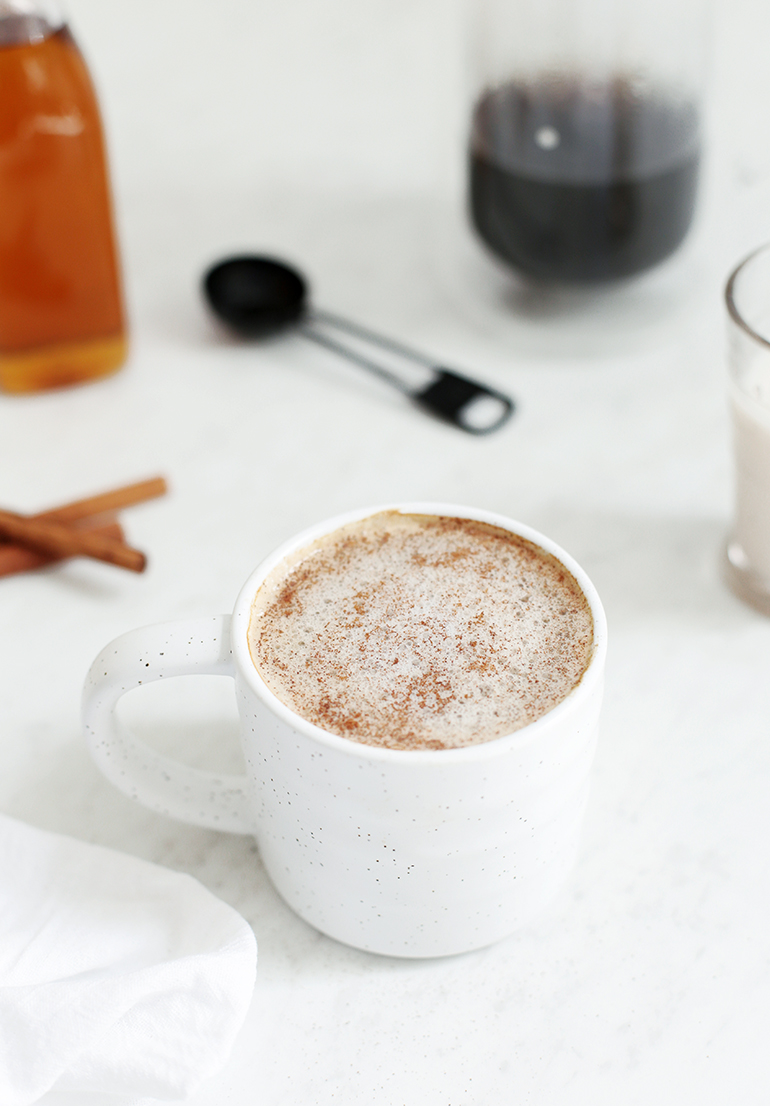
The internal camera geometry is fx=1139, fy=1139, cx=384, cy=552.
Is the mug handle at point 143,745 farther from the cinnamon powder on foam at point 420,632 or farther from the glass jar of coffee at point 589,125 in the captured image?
the glass jar of coffee at point 589,125

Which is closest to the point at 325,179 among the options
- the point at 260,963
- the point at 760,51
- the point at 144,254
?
the point at 144,254

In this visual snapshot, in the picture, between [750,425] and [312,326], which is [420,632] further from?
[312,326]

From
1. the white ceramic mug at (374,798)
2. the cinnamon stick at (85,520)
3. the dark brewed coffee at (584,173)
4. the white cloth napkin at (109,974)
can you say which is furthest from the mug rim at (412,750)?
the dark brewed coffee at (584,173)

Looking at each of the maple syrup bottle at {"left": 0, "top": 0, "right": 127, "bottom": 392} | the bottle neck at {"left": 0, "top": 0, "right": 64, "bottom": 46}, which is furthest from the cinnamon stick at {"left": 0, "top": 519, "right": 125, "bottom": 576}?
the bottle neck at {"left": 0, "top": 0, "right": 64, "bottom": 46}

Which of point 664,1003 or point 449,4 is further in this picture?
point 449,4

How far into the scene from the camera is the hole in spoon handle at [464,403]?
0.85 meters

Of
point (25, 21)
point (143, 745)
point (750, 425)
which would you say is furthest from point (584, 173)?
point (143, 745)

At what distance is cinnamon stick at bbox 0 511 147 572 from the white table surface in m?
0.02

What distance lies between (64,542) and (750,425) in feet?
1.37

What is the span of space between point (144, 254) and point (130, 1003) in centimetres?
77

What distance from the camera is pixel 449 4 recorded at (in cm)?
122

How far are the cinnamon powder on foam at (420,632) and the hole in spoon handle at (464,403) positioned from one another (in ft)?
1.04

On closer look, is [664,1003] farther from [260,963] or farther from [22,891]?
[22,891]

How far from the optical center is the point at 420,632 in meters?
0.49
